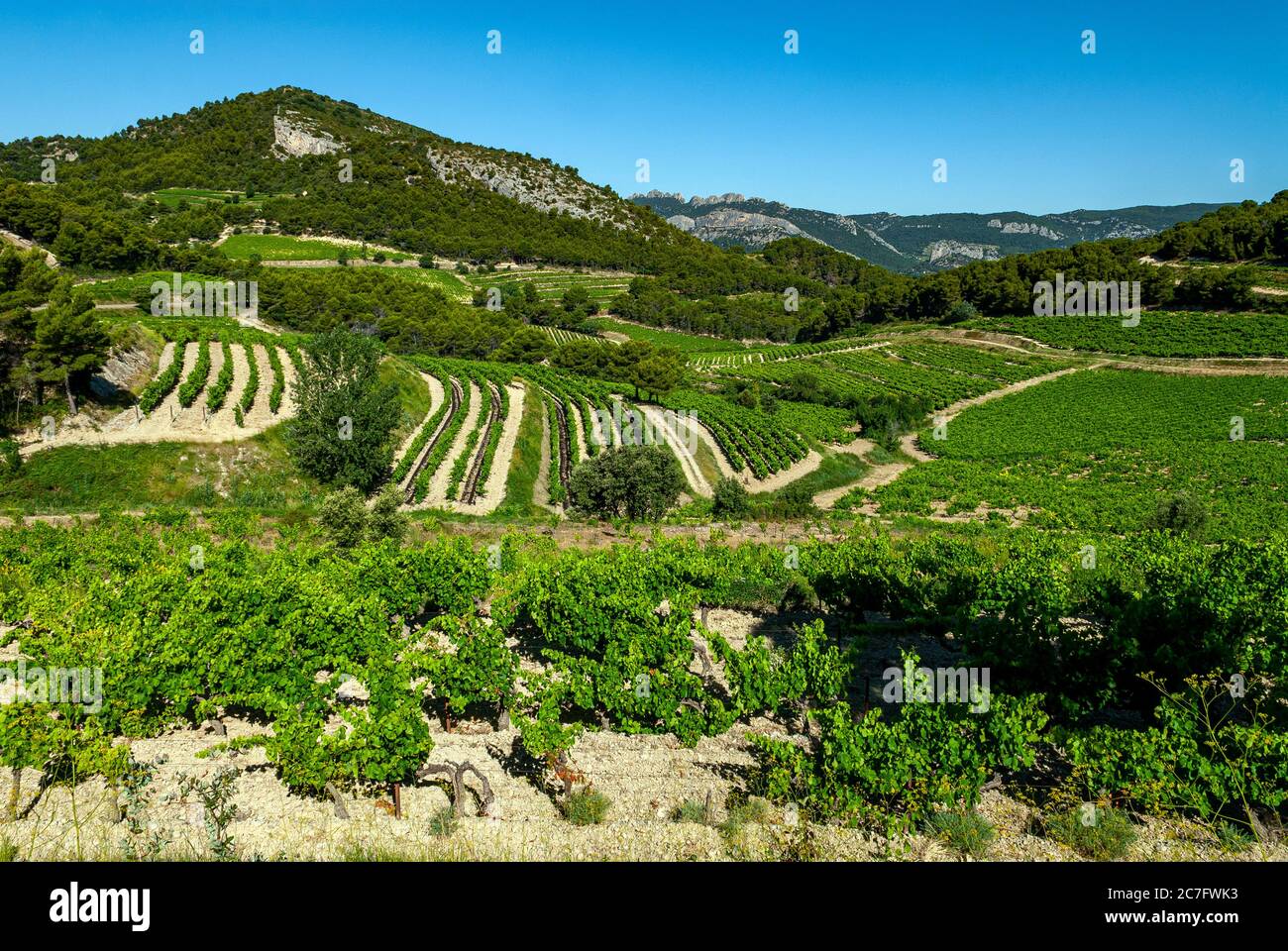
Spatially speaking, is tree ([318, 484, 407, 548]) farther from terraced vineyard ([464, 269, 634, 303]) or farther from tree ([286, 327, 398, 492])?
terraced vineyard ([464, 269, 634, 303])

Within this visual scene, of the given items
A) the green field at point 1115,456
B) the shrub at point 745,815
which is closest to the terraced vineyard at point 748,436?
the green field at point 1115,456

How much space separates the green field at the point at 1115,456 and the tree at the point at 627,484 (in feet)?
59.9

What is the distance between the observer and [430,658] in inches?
659

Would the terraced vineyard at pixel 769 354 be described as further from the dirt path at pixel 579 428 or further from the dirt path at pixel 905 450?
the dirt path at pixel 579 428

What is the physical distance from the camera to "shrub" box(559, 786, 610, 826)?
45.4 feet

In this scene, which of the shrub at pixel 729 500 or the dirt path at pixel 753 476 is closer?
the shrub at pixel 729 500

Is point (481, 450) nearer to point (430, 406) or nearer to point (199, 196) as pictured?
point (430, 406)

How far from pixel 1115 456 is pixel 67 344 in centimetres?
8388

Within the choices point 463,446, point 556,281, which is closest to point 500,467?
point 463,446

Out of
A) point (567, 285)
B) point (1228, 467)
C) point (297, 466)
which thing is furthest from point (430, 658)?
point (567, 285)

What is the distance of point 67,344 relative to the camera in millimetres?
42031

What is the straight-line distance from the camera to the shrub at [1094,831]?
12508mm

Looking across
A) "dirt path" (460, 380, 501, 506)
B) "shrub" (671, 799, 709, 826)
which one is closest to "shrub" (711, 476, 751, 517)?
"dirt path" (460, 380, 501, 506)

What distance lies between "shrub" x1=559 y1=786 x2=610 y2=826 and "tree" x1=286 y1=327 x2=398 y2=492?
3298 centimetres
